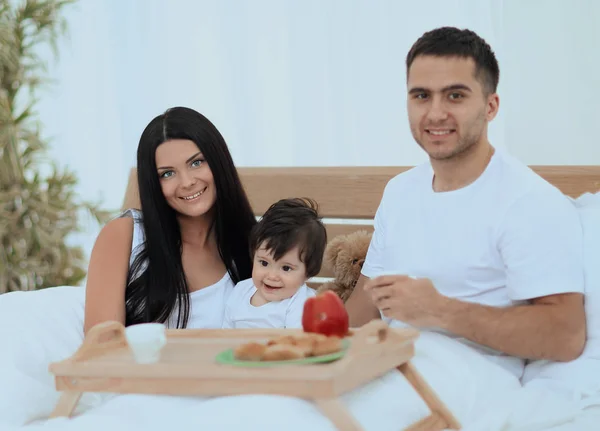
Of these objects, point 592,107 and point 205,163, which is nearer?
point 205,163

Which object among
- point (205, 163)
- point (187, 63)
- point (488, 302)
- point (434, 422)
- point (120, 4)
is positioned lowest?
point (434, 422)

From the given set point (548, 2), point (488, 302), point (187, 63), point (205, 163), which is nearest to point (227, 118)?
point (187, 63)

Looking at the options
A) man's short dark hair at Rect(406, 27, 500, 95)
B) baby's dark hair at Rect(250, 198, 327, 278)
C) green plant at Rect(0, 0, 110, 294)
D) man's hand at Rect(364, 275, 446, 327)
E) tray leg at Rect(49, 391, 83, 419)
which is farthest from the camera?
green plant at Rect(0, 0, 110, 294)

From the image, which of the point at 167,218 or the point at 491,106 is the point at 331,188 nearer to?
the point at 167,218

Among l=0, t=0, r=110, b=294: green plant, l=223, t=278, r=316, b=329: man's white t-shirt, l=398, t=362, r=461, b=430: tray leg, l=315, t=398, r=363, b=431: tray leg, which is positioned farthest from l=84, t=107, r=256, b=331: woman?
l=0, t=0, r=110, b=294: green plant

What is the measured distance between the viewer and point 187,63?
443cm

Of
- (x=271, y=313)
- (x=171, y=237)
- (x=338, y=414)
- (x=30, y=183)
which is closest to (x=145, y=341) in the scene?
(x=338, y=414)

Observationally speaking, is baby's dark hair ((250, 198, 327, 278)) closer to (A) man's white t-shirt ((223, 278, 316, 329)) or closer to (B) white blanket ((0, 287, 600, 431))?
(A) man's white t-shirt ((223, 278, 316, 329))

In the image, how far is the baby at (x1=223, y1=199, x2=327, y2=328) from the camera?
2.18m

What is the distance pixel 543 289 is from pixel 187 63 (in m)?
3.00

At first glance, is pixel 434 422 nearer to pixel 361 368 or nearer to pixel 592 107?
pixel 361 368

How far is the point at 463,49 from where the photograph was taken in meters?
1.97

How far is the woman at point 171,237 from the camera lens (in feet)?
7.42

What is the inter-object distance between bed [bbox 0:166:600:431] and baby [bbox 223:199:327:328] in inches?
17.2
